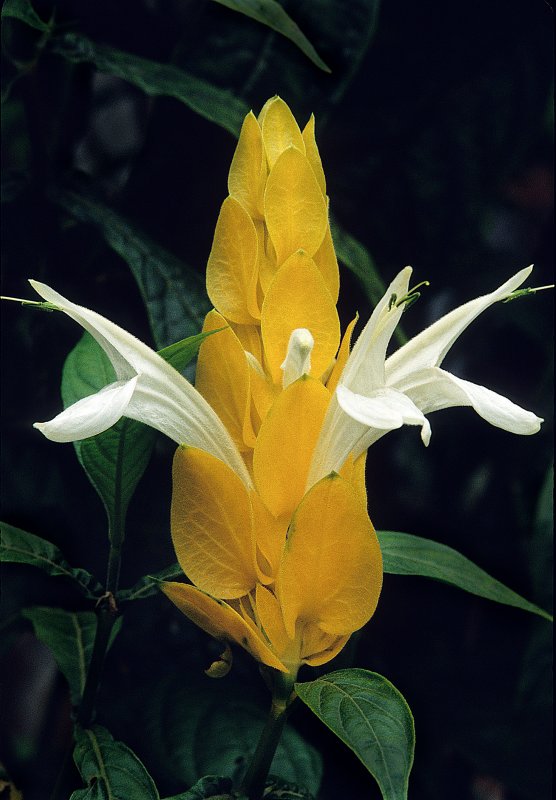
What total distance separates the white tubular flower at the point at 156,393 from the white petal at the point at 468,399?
8 centimetres

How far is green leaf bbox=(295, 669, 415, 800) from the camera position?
27cm

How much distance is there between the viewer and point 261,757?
1.10ft

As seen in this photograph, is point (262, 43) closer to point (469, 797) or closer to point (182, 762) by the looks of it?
point (182, 762)

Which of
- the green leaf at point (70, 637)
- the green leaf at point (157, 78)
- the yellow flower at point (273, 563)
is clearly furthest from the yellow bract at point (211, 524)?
the green leaf at point (157, 78)

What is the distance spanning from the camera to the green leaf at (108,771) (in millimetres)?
331

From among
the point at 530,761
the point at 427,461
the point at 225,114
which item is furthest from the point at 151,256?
the point at 530,761

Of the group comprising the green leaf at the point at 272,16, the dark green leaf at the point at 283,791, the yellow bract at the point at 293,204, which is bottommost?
the dark green leaf at the point at 283,791

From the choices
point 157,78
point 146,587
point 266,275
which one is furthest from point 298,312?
point 157,78

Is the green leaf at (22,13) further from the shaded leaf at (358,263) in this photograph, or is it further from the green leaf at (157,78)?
the shaded leaf at (358,263)

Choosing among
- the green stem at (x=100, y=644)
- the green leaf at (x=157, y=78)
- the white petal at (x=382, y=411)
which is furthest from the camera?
the green leaf at (x=157, y=78)

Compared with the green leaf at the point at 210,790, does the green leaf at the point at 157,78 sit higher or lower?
higher

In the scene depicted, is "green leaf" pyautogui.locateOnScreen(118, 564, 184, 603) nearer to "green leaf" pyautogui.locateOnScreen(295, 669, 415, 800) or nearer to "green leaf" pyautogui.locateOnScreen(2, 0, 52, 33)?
"green leaf" pyautogui.locateOnScreen(295, 669, 415, 800)

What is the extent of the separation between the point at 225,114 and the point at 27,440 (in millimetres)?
226

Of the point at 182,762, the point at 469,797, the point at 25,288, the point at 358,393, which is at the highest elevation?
the point at 358,393
